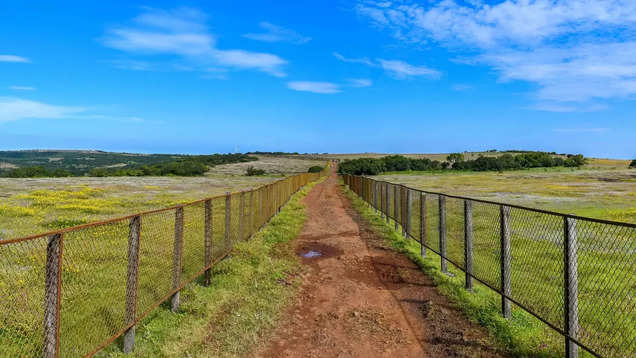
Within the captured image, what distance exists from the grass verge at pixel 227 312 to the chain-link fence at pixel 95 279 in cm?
28

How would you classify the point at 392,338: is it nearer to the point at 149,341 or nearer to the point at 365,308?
the point at 365,308

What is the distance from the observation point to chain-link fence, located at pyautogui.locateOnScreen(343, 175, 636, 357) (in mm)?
4477

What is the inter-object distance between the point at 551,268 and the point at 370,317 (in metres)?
2.69

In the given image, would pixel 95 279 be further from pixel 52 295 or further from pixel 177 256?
pixel 52 295

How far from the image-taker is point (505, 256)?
6.07 m

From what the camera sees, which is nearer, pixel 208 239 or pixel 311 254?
pixel 208 239

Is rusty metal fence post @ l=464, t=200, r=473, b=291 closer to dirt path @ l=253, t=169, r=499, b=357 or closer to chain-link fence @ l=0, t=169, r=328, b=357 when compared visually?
dirt path @ l=253, t=169, r=499, b=357

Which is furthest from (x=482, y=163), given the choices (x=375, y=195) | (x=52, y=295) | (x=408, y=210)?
(x=52, y=295)

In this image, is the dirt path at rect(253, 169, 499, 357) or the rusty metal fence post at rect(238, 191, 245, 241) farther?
the rusty metal fence post at rect(238, 191, 245, 241)

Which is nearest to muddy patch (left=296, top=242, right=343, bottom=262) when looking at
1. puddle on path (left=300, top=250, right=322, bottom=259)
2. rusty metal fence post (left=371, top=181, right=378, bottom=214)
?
puddle on path (left=300, top=250, right=322, bottom=259)

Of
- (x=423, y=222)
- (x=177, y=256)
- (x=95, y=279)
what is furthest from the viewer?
(x=423, y=222)

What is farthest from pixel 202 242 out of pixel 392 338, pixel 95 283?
pixel 392 338

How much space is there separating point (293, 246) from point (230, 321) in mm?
5924

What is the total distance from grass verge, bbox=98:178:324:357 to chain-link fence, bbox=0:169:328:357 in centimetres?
28
